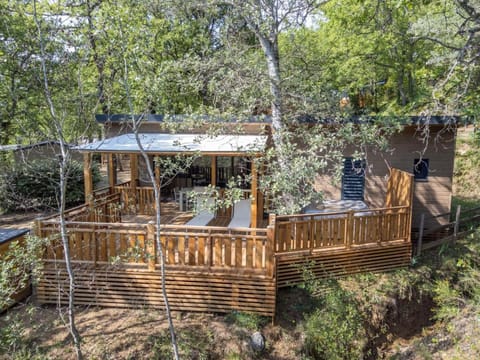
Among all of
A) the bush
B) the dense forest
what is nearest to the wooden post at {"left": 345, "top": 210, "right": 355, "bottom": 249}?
the dense forest

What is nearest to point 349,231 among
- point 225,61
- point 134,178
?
point 225,61

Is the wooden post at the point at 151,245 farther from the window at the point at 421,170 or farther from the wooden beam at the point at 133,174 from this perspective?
the window at the point at 421,170

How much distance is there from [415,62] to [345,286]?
39.2 feet

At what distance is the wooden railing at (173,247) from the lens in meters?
5.96

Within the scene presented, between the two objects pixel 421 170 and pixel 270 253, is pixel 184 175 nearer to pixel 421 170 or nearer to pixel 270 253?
pixel 270 253

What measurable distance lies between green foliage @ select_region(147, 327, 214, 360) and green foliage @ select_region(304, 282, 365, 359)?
69.2 inches

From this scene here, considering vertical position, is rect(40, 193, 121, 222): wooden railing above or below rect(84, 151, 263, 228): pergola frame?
below

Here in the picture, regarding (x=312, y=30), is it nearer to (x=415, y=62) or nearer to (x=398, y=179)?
(x=415, y=62)

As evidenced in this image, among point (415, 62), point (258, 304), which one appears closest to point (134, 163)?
point (258, 304)

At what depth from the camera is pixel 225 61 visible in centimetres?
812

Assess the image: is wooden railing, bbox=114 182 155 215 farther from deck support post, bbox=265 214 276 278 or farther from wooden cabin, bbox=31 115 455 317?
deck support post, bbox=265 214 276 278

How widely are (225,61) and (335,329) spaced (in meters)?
6.28

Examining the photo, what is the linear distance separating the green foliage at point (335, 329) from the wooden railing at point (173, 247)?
53.3 inches

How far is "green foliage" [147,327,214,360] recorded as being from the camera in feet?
17.3
